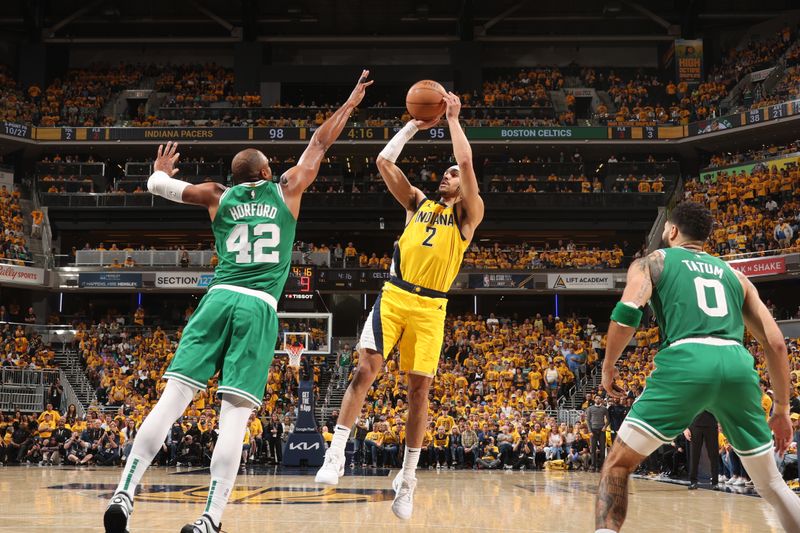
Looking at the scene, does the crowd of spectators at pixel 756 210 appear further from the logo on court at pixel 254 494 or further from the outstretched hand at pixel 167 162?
the outstretched hand at pixel 167 162

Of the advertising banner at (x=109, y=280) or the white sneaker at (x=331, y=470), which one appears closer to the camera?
the white sneaker at (x=331, y=470)

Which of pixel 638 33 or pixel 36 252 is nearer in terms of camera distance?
pixel 36 252

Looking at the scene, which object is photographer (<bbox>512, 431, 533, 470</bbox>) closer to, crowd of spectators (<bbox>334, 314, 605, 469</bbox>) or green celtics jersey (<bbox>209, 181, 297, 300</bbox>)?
crowd of spectators (<bbox>334, 314, 605, 469</bbox>)

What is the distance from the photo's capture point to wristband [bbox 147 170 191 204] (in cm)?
554

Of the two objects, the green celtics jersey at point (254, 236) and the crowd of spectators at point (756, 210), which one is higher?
the crowd of spectators at point (756, 210)

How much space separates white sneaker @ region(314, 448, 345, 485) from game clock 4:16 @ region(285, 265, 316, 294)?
2369 cm

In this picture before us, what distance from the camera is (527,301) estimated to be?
119 feet

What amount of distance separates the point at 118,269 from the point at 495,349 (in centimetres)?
1561

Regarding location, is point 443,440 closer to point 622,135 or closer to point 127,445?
point 127,445

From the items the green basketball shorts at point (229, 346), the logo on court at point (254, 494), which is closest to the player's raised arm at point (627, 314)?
the green basketball shorts at point (229, 346)

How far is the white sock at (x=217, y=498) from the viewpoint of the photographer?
4.67m

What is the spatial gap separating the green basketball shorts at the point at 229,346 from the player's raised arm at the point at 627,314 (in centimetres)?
207

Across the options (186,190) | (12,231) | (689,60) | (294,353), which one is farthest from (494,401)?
(689,60)

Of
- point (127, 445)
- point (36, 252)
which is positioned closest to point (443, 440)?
point (127, 445)
